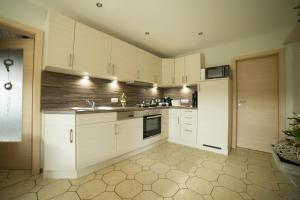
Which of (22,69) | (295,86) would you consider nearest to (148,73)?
(22,69)

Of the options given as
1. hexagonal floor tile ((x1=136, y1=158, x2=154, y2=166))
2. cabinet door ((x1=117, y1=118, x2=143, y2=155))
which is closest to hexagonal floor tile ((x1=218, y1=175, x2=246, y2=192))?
hexagonal floor tile ((x1=136, y1=158, x2=154, y2=166))

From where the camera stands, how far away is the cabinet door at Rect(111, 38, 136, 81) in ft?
8.06

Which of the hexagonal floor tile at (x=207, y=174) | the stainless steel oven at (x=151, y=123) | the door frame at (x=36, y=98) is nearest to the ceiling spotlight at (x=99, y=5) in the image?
the door frame at (x=36, y=98)

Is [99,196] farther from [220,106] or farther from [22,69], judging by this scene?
[220,106]

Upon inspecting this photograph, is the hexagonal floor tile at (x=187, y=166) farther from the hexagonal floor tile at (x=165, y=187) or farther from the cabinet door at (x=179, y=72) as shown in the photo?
→ the cabinet door at (x=179, y=72)

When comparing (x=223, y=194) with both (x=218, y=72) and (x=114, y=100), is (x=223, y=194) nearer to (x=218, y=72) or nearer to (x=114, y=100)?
(x=218, y=72)

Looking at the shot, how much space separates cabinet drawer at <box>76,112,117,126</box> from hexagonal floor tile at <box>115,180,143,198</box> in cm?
90

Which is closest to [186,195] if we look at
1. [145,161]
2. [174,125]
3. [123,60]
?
[145,161]

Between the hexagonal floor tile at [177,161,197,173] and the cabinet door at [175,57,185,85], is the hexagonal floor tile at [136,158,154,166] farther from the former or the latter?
the cabinet door at [175,57,185,85]

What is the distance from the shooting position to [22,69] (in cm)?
203

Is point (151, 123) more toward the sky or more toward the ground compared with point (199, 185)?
more toward the sky

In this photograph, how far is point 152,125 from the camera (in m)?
2.92

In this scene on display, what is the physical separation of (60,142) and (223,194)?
207cm

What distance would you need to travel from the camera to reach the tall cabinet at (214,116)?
2648 mm
